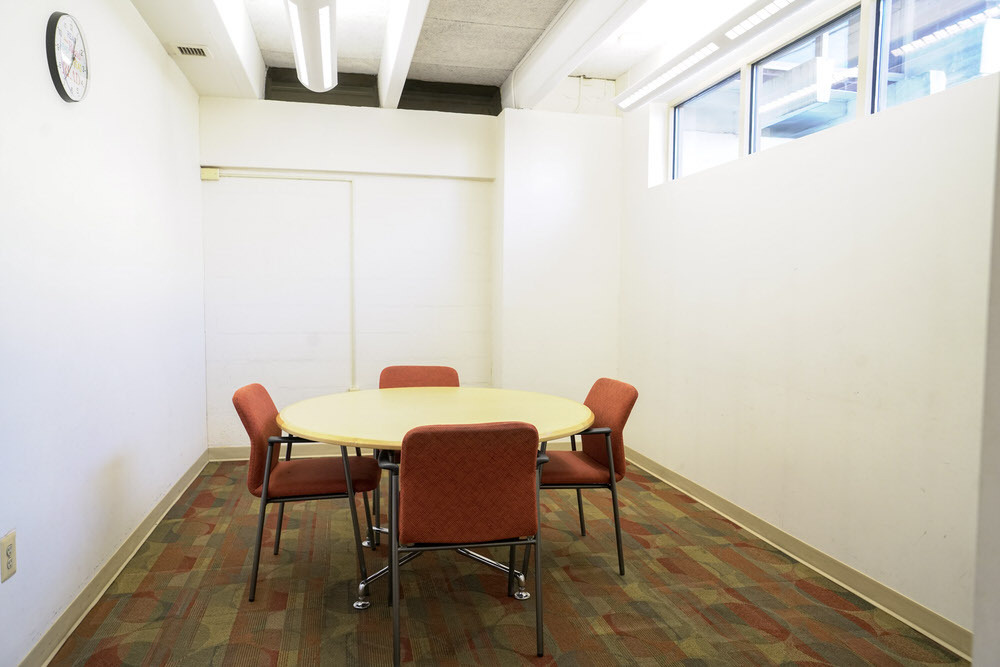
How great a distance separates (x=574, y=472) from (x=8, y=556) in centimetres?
216

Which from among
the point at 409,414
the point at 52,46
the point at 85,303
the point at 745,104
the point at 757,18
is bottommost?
the point at 409,414

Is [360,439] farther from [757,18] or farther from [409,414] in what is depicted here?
[757,18]

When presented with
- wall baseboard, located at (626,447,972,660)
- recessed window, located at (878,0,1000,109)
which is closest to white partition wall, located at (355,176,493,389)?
wall baseboard, located at (626,447,972,660)

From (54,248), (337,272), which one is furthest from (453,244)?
(54,248)

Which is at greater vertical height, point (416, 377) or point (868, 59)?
point (868, 59)

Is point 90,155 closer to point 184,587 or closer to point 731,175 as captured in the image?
point 184,587

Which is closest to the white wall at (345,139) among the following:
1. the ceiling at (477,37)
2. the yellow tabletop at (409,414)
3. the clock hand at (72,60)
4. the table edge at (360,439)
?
the ceiling at (477,37)

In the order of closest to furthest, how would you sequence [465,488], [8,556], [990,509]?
[990,509], [8,556], [465,488]

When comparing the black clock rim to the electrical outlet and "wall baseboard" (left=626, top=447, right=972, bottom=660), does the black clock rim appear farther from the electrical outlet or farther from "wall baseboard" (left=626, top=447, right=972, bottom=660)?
"wall baseboard" (left=626, top=447, right=972, bottom=660)

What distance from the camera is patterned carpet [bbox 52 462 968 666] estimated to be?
2.29m

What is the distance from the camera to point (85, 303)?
8.55 ft

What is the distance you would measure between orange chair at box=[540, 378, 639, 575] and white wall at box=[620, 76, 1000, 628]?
95cm

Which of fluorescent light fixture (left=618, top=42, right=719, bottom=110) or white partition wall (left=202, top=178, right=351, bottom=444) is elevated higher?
fluorescent light fixture (left=618, top=42, right=719, bottom=110)

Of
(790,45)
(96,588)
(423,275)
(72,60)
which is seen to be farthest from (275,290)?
(790,45)
